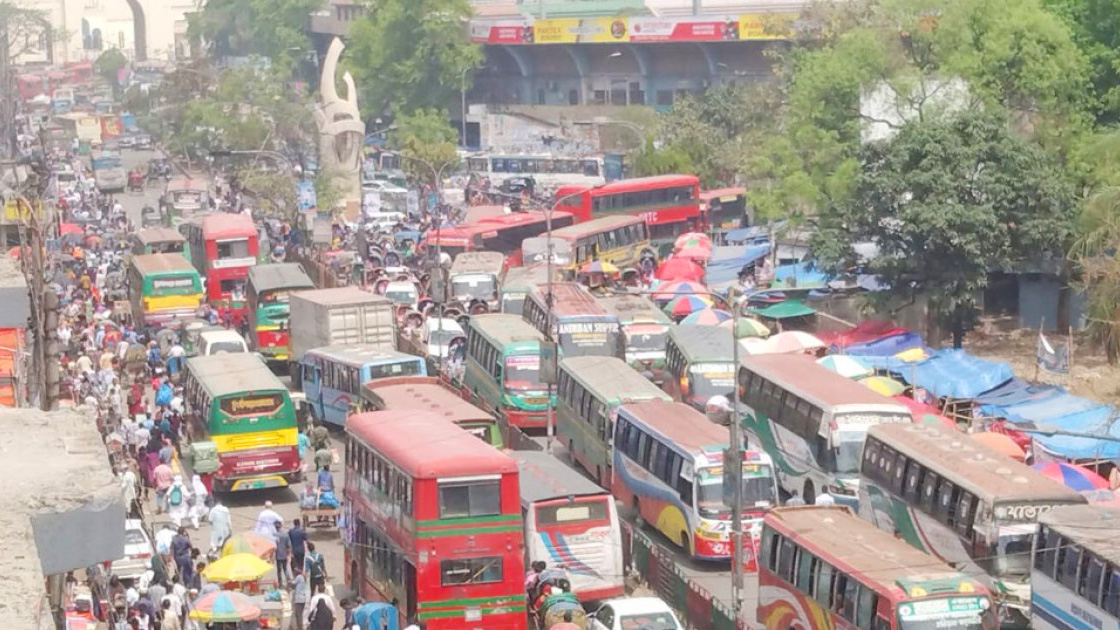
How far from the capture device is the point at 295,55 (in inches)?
4097

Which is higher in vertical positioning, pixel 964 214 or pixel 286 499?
pixel 964 214

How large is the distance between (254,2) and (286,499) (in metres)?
80.7

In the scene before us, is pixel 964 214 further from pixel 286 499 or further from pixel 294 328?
pixel 286 499

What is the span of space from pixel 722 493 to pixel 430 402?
5213 millimetres

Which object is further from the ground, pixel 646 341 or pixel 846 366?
pixel 846 366

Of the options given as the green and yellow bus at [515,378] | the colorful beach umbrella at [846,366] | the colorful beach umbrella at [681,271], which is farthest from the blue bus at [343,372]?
the colorful beach umbrella at [681,271]

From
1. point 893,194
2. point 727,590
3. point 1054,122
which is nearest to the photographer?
point 727,590

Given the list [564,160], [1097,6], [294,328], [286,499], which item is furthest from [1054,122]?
[564,160]

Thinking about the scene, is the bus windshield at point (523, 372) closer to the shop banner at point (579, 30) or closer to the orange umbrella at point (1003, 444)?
the orange umbrella at point (1003, 444)

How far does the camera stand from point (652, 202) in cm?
5669

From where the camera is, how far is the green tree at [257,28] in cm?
10169

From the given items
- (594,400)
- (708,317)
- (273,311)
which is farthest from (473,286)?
(594,400)

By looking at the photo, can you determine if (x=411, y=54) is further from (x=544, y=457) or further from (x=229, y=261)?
(x=544, y=457)

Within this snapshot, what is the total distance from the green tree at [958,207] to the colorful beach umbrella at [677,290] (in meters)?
3.93
